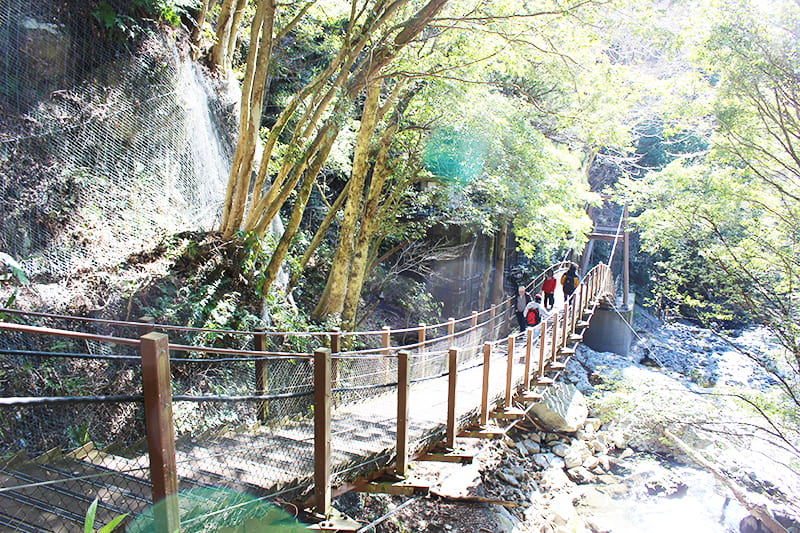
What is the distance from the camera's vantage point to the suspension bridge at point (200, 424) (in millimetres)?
1642

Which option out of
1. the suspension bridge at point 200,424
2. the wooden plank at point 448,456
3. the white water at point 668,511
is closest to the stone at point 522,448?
the white water at point 668,511

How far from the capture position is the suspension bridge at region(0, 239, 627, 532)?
5.39 ft

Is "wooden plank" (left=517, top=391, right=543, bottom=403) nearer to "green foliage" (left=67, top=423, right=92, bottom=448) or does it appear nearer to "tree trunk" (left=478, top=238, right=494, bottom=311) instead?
"green foliage" (left=67, top=423, right=92, bottom=448)

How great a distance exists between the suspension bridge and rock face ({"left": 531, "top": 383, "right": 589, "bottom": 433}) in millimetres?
3145

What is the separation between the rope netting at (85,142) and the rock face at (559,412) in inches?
245

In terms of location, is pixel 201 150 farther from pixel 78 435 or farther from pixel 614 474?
pixel 614 474

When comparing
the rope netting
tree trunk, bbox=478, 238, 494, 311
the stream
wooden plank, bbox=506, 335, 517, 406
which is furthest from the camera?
tree trunk, bbox=478, 238, 494, 311

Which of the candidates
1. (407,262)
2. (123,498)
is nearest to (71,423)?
(123,498)

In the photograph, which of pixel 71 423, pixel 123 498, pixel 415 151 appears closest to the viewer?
pixel 123 498

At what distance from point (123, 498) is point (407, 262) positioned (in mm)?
7944

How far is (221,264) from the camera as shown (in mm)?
4645

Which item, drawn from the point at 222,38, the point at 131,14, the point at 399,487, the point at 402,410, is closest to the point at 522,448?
the point at 399,487

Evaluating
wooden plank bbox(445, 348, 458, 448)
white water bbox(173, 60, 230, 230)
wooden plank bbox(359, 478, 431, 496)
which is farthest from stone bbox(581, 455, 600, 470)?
white water bbox(173, 60, 230, 230)

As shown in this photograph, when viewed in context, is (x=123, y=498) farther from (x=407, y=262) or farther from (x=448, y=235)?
(x=448, y=235)
